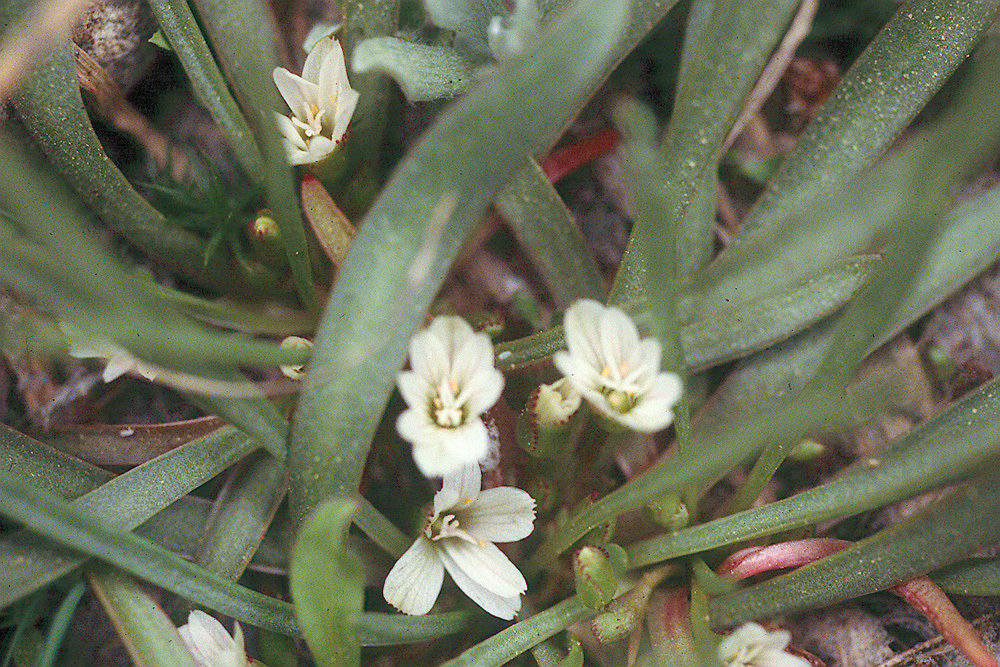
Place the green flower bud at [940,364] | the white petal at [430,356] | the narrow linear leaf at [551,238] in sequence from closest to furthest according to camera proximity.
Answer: the white petal at [430,356]
the narrow linear leaf at [551,238]
the green flower bud at [940,364]

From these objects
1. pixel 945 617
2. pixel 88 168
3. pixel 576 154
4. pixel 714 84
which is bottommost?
pixel 945 617

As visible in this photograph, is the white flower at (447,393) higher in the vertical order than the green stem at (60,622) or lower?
higher

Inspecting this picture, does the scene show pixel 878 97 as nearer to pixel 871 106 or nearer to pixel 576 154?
pixel 871 106

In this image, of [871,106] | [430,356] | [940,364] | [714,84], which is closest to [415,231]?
[430,356]

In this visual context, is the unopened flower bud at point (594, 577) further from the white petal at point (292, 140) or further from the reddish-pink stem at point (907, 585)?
the white petal at point (292, 140)

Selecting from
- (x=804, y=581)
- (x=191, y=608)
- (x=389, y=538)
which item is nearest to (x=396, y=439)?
(x=389, y=538)

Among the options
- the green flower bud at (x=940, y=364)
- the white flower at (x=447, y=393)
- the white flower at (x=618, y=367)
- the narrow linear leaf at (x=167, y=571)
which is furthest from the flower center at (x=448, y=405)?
the green flower bud at (x=940, y=364)

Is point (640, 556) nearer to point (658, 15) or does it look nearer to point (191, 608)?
point (191, 608)
